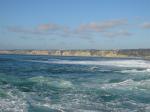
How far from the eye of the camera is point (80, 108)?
13.9m

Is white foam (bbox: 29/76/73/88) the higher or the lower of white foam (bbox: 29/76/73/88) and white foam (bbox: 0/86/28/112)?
the lower

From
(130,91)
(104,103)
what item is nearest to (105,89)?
(130,91)

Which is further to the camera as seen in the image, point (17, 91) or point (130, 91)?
point (130, 91)

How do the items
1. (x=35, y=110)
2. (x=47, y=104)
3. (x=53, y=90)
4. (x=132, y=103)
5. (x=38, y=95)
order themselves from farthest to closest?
(x=53, y=90), (x=38, y=95), (x=132, y=103), (x=47, y=104), (x=35, y=110)

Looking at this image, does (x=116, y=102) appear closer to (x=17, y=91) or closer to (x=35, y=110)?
(x=35, y=110)

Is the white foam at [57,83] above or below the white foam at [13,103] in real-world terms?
below

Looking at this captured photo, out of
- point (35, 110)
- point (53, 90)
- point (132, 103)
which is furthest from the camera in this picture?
point (53, 90)

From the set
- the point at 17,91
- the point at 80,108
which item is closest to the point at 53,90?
the point at 17,91

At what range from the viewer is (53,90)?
61.9ft

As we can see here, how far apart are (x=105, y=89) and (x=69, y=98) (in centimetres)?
422

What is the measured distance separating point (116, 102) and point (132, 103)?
0.78 meters

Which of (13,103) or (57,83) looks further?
(57,83)

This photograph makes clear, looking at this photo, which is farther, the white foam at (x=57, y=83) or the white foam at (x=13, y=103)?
the white foam at (x=57, y=83)

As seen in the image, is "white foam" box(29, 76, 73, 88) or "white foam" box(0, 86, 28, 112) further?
"white foam" box(29, 76, 73, 88)
